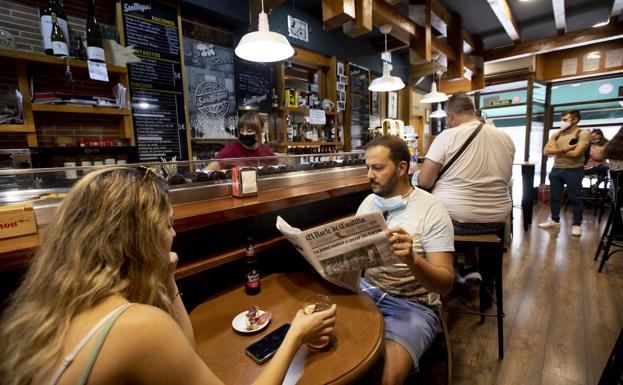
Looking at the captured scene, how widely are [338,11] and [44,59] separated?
256cm

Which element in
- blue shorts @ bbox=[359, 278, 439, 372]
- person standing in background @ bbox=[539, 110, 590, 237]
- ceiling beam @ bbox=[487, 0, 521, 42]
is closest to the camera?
blue shorts @ bbox=[359, 278, 439, 372]

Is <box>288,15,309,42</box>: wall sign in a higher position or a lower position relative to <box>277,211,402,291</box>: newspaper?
higher

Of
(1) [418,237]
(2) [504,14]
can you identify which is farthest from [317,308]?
(2) [504,14]

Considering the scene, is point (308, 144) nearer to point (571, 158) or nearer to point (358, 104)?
point (358, 104)

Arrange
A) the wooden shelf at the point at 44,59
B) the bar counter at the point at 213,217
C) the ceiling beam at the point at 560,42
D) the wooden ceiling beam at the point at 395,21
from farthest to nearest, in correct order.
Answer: the ceiling beam at the point at 560,42
the wooden ceiling beam at the point at 395,21
the wooden shelf at the point at 44,59
the bar counter at the point at 213,217

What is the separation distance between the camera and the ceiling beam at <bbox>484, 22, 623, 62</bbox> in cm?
494

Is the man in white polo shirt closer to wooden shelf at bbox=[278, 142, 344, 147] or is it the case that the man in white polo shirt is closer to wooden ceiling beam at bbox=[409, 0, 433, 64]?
wooden ceiling beam at bbox=[409, 0, 433, 64]

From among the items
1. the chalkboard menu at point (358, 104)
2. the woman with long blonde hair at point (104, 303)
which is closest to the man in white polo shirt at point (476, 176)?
the woman with long blonde hair at point (104, 303)

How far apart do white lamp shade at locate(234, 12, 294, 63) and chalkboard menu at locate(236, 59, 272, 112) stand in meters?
1.67

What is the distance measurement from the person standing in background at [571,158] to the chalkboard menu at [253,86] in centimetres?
407

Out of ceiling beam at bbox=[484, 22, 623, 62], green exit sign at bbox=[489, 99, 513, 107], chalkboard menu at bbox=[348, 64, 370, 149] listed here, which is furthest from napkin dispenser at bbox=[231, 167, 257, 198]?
green exit sign at bbox=[489, 99, 513, 107]

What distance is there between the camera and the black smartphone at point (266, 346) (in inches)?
33.7

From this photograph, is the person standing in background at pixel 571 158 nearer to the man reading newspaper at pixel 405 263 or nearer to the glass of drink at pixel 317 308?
the man reading newspaper at pixel 405 263

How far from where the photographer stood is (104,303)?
589 mm
